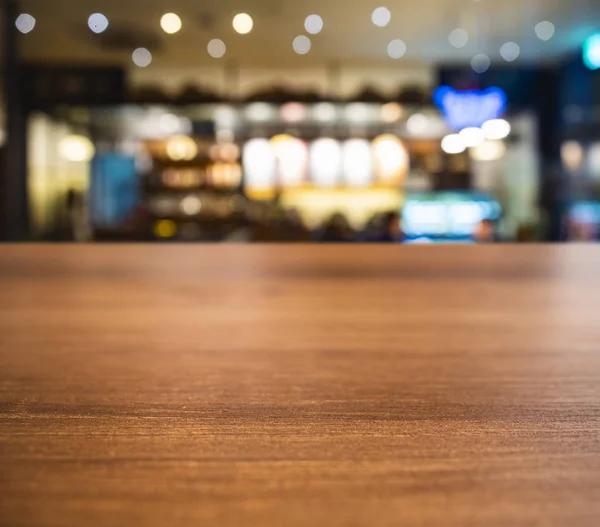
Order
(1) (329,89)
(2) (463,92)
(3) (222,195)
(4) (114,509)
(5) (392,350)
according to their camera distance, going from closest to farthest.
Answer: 1. (4) (114,509)
2. (5) (392,350)
3. (2) (463,92)
4. (3) (222,195)
5. (1) (329,89)

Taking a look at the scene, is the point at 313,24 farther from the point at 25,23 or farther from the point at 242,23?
the point at 25,23

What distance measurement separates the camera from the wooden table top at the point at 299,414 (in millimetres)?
74

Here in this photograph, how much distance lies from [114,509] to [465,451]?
0.05m

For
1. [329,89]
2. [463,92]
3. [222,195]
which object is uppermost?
[329,89]

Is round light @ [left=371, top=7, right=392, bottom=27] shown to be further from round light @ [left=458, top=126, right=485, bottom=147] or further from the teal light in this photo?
the teal light

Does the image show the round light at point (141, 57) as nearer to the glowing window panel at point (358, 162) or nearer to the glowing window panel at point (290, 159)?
the glowing window panel at point (290, 159)

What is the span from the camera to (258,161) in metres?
5.65

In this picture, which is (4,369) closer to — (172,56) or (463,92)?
→ (463,92)

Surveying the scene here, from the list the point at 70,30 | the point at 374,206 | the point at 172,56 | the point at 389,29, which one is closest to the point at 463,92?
the point at 389,29

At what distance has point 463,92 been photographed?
15.4 feet

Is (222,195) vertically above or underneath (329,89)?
Result: underneath

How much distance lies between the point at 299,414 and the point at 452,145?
6045 millimetres

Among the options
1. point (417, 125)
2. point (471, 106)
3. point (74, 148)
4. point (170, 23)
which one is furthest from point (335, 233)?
point (74, 148)

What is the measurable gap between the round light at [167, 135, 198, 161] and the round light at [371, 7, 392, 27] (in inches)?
79.3
